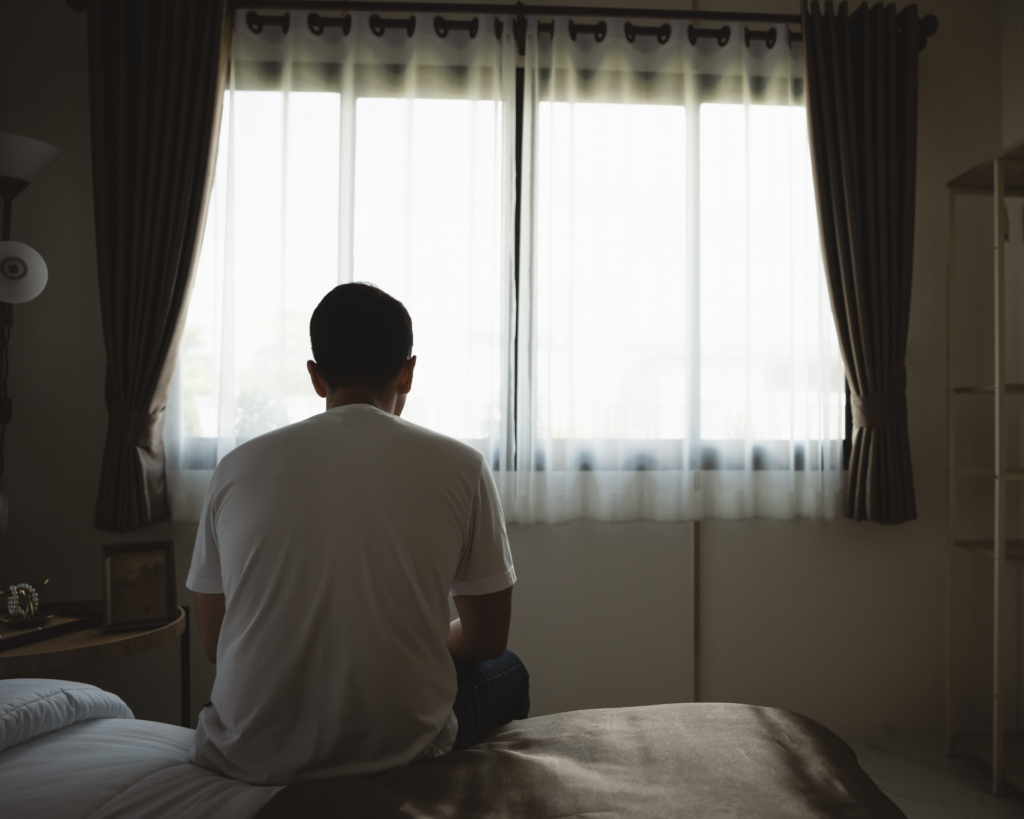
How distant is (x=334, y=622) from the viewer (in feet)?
3.10

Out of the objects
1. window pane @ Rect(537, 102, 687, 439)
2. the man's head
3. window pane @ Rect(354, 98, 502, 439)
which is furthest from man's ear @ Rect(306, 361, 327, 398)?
window pane @ Rect(537, 102, 687, 439)

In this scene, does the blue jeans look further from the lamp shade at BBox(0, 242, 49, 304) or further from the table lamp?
the lamp shade at BBox(0, 242, 49, 304)

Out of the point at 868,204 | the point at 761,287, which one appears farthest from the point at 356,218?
the point at 868,204

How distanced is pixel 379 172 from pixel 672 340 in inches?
46.5

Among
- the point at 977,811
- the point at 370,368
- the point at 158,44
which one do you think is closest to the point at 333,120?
the point at 158,44

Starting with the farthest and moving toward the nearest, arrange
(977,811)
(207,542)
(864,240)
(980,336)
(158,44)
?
(980,336) < (864,240) < (158,44) < (977,811) < (207,542)

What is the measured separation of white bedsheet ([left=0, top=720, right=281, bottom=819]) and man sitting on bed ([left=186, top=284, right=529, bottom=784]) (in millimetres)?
60

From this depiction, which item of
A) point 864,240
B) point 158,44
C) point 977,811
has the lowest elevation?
point 977,811

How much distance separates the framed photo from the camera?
1.70 metres

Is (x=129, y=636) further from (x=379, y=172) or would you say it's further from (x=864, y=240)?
(x=864, y=240)

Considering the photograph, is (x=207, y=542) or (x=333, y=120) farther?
(x=333, y=120)

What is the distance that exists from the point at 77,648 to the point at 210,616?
0.64 meters

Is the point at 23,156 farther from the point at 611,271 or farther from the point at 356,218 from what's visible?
the point at 611,271

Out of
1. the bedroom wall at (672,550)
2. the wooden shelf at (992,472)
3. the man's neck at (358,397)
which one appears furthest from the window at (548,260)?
the man's neck at (358,397)
